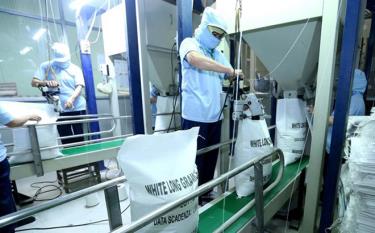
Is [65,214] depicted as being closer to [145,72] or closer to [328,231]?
[145,72]

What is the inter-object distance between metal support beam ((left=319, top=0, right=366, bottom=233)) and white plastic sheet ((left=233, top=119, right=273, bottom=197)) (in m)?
0.34

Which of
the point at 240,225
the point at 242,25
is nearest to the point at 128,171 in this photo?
the point at 240,225

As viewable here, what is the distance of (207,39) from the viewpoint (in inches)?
57.8

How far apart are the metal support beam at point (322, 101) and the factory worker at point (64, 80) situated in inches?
97.9

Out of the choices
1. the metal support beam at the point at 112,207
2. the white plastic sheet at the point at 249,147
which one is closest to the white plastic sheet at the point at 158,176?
the metal support beam at the point at 112,207

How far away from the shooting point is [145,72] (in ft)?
6.14

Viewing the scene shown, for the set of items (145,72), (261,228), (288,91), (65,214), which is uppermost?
(145,72)

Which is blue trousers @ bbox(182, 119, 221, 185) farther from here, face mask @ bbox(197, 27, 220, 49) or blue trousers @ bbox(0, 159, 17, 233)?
blue trousers @ bbox(0, 159, 17, 233)

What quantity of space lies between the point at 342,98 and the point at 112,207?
4.05 feet

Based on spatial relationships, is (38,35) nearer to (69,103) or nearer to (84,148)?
(69,103)

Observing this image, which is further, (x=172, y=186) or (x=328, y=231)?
(x=328, y=231)

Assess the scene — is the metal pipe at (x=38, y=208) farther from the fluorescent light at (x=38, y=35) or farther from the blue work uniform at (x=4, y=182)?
the fluorescent light at (x=38, y=35)

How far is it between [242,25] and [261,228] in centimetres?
138

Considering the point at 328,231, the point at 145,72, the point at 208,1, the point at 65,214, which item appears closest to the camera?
the point at 328,231
